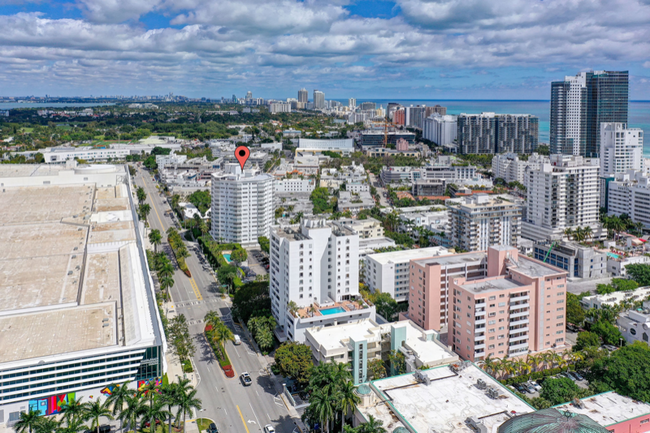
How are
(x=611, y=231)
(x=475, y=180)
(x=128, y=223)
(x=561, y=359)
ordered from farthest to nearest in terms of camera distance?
(x=475, y=180), (x=611, y=231), (x=128, y=223), (x=561, y=359)

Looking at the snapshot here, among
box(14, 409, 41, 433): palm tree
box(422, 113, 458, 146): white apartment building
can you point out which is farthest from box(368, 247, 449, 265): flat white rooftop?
box(422, 113, 458, 146): white apartment building

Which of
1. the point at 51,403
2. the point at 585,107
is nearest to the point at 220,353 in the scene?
the point at 51,403

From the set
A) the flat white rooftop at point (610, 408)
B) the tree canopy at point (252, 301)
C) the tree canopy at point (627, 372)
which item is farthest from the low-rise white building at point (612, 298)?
the tree canopy at point (252, 301)

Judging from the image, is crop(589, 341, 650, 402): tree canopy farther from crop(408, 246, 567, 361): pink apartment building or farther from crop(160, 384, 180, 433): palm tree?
crop(160, 384, 180, 433): palm tree

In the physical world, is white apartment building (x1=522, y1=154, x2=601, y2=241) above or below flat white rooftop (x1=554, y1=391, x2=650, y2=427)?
above

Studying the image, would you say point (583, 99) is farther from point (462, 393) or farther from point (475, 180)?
point (462, 393)

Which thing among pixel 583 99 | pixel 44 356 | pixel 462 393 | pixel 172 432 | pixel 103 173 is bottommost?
pixel 172 432

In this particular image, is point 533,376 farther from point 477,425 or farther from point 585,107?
point 585,107

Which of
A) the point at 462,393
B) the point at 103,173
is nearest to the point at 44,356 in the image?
the point at 462,393
